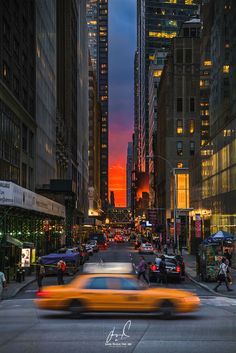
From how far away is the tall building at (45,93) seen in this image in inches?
3142

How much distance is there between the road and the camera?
518 inches

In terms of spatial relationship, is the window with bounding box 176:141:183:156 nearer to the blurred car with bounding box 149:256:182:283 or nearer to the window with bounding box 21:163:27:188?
the window with bounding box 21:163:27:188

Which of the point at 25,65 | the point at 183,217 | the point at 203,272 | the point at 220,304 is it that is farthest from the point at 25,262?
the point at 183,217

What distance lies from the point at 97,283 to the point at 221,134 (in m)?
39.8

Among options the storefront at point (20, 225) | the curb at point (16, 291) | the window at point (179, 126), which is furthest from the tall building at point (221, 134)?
the window at point (179, 126)

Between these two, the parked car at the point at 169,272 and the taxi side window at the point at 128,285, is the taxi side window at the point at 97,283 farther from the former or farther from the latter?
the parked car at the point at 169,272

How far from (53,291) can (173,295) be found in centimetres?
341

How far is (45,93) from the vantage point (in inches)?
3410

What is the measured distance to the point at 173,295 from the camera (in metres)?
18.0

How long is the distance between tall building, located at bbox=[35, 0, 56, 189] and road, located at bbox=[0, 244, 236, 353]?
60.5 m

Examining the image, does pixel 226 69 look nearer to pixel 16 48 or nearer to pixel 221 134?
pixel 221 134

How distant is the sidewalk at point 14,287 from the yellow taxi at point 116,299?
1149 cm

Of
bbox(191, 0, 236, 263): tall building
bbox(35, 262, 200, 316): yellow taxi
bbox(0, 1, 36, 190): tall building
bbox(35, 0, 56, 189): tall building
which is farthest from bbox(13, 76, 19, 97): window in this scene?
bbox(35, 262, 200, 316): yellow taxi

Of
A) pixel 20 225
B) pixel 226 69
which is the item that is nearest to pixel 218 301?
pixel 20 225
